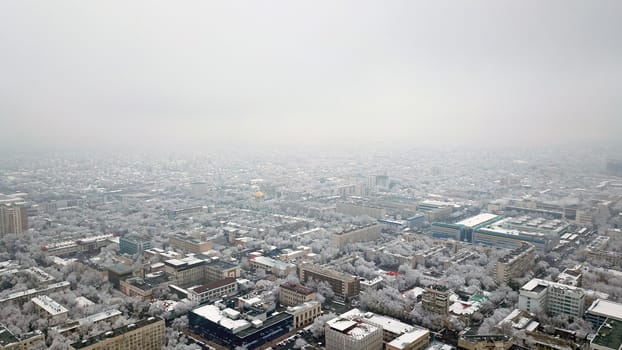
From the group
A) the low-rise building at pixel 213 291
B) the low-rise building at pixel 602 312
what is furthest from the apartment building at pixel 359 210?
the low-rise building at pixel 602 312

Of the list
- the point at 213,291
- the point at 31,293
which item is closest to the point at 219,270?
the point at 213,291

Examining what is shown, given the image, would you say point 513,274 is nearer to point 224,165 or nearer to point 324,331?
point 324,331

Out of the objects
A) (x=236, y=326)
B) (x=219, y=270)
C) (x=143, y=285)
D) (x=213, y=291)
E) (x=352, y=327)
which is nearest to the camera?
(x=352, y=327)

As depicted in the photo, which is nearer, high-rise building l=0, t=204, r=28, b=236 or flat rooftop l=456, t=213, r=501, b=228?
high-rise building l=0, t=204, r=28, b=236

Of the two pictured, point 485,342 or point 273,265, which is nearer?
point 485,342

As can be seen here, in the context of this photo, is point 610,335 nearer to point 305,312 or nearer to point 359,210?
point 305,312

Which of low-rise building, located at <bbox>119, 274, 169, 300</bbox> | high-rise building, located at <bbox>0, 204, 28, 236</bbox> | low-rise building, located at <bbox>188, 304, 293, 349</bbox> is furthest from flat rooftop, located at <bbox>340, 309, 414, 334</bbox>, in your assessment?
high-rise building, located at <bbox>0, 204, 28, 236</bbox>

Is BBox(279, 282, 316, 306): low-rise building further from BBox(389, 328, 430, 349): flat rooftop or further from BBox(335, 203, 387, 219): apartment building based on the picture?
BBox(335, 203, 387, 219): apartment building
